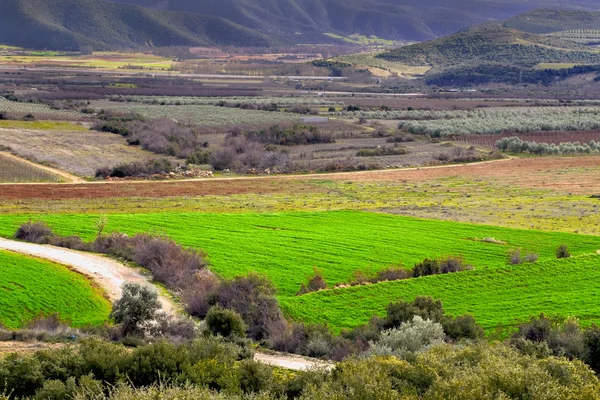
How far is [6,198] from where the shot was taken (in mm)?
46281

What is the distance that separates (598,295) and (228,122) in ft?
217

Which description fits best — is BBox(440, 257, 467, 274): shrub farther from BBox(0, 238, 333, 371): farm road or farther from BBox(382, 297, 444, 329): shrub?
BBox(0, 238, 333, 371): farm road

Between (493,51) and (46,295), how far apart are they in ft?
501

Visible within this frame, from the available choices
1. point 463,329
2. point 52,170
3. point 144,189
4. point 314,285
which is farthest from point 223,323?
point 52,170

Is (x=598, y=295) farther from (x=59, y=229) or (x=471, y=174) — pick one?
(x=471, y=174)

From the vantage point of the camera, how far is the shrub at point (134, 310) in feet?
78.8

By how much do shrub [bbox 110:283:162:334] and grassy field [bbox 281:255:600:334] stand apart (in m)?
4.71

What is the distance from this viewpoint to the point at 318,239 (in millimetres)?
36469

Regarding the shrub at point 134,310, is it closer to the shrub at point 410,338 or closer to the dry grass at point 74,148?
the shrub at point 410,338

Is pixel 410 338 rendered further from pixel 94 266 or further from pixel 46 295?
pixel 94 266

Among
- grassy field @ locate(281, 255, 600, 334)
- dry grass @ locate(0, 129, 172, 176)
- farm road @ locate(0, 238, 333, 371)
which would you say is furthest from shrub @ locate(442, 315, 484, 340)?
dry grass @ locate(0, 129, 172, 176)

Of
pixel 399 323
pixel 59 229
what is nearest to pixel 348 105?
pixel 59 229

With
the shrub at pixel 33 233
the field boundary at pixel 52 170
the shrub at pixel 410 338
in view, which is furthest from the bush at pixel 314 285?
the field boundary at pixel 52 170

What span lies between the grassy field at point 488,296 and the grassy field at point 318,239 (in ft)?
5.41
